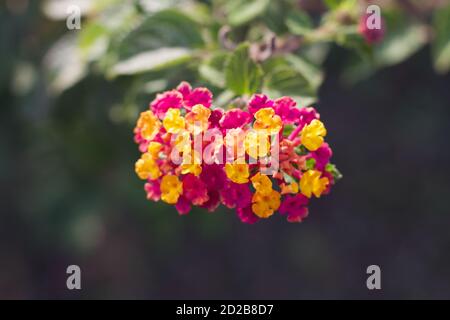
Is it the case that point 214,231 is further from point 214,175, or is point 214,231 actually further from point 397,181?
point 214,175

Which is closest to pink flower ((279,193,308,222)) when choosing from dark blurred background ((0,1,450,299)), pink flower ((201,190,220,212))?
pink flower ((201,190,220,212))

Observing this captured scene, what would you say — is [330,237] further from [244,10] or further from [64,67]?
[244,10]

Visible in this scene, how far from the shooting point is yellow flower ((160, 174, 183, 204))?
1.09m

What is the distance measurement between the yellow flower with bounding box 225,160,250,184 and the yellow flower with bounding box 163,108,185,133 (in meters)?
0.11

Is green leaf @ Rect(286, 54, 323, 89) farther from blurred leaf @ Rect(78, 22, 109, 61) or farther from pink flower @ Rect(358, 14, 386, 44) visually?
blurred leaf @ Rect(78, 22, 109, 61)

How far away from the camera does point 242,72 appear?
49.1 inches

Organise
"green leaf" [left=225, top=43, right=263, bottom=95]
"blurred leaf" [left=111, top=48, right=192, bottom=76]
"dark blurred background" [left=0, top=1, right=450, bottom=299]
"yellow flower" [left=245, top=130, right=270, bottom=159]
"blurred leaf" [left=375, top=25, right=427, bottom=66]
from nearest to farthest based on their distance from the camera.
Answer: "yellow flower" [left=245, top=130, right=270, bottom=159] < "green leaf" [left=225, top=43, right=263, bottom=95] < "blurred leaf" [left=111, top=48, right=192, bottom=76] < "blurred leaf" [left=375, top=25, right=427, bottom=66] < "dark blurred background" [left=0, top=1, right=450, bottom=299]

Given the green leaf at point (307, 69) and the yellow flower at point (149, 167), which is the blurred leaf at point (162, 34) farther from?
the yellow flower at point (149, 167)

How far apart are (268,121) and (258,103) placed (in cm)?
6

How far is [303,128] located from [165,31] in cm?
56

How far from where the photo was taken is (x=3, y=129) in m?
2.36

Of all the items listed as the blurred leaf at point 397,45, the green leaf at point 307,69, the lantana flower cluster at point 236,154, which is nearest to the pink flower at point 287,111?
the lantana flower cluster at point 236,154

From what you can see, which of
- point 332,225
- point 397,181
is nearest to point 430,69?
point 397,181

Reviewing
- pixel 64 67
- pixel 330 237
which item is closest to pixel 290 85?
pixel 64 67
